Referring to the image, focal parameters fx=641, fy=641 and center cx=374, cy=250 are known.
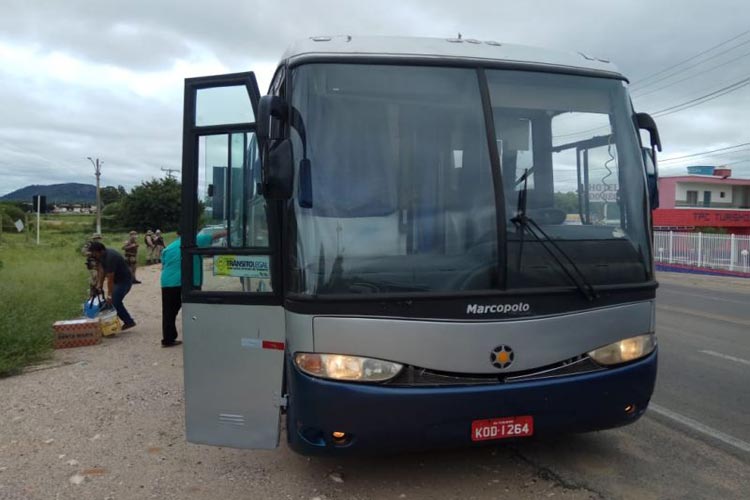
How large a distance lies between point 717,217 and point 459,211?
48793mm

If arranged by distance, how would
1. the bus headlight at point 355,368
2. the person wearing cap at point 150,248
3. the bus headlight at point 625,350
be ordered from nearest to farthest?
the bus headlight at point 355,368, the bus headlight at point 625,350, the person wearing cap at point 150,248

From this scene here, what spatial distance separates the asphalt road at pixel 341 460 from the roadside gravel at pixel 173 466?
0.5 inches

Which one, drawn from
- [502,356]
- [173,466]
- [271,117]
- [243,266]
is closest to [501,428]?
[502,356]

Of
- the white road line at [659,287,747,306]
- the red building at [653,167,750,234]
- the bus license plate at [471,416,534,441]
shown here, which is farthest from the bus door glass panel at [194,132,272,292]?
the red building at [653,167,750,234]

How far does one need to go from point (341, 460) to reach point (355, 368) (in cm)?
129

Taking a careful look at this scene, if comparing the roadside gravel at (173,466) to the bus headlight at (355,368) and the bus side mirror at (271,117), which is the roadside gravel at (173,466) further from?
the bus side mirror at (271,117)

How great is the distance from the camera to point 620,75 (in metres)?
4.38

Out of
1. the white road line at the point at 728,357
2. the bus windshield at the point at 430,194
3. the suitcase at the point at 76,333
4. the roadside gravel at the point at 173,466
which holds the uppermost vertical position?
the bus windshield at the point at 430,194

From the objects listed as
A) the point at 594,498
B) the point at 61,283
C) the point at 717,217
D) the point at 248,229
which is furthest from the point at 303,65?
the point at 717,217

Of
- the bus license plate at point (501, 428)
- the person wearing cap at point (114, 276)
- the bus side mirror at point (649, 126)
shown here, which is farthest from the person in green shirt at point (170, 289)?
the bus side mirror at point (649, 126)

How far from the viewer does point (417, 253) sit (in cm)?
370

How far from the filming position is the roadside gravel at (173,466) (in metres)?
4.11

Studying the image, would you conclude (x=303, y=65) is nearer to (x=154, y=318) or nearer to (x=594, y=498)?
(x=594, y=498)

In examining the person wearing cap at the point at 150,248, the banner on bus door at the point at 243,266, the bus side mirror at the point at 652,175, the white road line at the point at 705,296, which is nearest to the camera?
the banner on bus door at the point at 243,266
